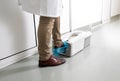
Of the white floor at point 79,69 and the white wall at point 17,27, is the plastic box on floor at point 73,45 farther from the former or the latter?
the white wall at point 17,27

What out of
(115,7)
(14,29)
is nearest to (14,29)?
(14,29)

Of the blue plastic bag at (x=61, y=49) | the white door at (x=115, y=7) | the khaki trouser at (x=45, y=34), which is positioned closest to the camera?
the khaki trouser at (x=45, y=34)

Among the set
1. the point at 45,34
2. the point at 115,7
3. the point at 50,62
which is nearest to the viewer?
the point at 45,34

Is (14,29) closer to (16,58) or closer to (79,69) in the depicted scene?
(16,58)

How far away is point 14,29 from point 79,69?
753mm

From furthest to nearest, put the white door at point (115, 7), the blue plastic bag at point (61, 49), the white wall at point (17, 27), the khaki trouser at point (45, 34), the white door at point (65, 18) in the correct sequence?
the white door at point (115, 7) → the white door at point (65, 18) → the blue plastic bag at point (61, 49) → the white wall at point (17, 27) → the khaki trouser at point (45, 34)

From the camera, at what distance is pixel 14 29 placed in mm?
1688

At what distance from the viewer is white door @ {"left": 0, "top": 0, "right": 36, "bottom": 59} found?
1585 millimetres

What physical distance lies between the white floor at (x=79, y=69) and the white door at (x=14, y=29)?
164 millimetres

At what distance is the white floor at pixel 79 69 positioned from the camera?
4.75ft

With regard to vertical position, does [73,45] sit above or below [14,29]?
below

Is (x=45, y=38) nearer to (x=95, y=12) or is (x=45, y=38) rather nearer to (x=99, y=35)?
(x=99, y=35)

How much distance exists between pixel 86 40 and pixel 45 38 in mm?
752

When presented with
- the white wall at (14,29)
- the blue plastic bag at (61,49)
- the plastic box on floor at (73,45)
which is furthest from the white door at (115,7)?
the white wall at (14,29)
